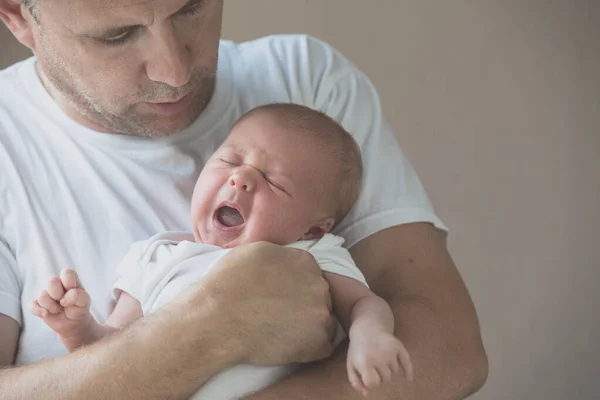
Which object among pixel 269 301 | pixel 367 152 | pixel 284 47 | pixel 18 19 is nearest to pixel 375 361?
pixel 269 301

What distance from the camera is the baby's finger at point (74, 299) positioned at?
1196 millimetres

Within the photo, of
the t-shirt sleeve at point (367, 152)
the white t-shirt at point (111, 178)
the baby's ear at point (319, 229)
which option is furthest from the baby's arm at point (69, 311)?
the t-shirt sleeve at point (367, 152)

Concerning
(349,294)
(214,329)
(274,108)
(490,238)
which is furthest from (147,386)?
(490,238)

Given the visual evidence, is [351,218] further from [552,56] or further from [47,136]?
[552,56]

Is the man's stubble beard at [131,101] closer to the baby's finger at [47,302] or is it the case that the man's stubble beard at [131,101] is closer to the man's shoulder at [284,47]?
the man's shoulder at [284,47]

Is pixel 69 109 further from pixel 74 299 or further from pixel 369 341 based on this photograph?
pixel 369 341

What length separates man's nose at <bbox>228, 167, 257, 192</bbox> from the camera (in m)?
1.31

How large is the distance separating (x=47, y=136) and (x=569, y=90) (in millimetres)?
1492

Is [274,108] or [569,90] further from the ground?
[274,108]

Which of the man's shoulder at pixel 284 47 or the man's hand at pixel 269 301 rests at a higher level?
the man's shoulder at pixel 284 47

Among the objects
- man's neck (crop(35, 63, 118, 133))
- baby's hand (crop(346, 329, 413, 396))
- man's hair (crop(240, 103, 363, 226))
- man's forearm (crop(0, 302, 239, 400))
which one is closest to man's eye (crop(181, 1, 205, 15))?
man's hair (crop(240, 103, 363, 226))

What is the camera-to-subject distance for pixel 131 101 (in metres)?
1.49

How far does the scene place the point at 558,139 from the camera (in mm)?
2318

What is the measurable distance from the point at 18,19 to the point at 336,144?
0.67 meters
